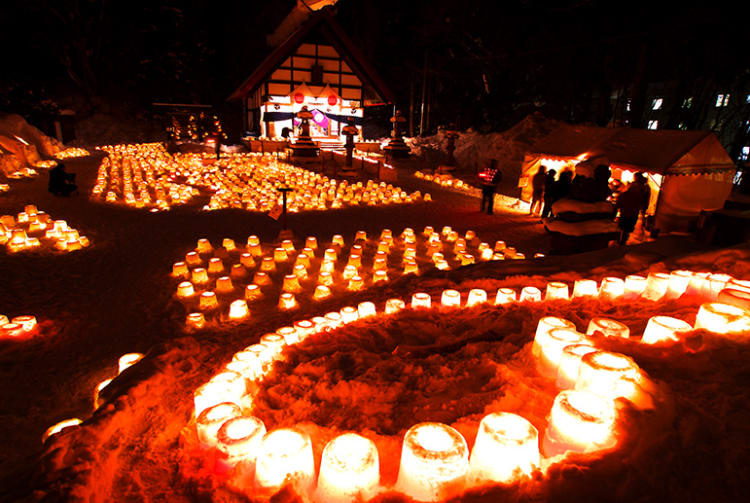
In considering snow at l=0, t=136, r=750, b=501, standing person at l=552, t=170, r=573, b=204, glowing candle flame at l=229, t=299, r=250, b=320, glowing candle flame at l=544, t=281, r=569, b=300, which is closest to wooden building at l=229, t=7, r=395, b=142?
standing person at l=552, t=170, r=573, b=204

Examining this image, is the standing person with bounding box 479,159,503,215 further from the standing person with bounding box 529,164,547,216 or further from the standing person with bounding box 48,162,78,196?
the standing person with bounding box 48,162,78,196

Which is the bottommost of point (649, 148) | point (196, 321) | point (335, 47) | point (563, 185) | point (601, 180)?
point (196, 321)

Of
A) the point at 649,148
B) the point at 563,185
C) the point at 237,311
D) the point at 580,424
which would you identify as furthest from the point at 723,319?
the point at 649,148

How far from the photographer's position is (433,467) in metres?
1.59

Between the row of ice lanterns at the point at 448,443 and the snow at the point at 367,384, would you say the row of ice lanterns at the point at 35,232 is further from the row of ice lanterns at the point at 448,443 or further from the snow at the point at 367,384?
the row of ice lanterns at the point at 448,443

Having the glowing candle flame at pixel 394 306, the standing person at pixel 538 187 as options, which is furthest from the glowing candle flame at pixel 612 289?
the standing person at pixel 538 187

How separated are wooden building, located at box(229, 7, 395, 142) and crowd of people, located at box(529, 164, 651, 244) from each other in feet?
62.2

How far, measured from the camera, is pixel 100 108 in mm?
29578

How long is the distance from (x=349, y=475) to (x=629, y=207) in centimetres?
897

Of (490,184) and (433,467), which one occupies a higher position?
(490,184)

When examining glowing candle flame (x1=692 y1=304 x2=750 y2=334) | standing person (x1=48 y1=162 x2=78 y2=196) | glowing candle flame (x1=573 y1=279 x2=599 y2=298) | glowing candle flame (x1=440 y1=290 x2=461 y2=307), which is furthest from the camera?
standing person (x1=48 y1=162 x2=78 y2=196)

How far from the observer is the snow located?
1.68 m

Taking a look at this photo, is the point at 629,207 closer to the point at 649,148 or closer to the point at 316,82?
the point at 649,148

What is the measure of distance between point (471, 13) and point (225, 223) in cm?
1995
